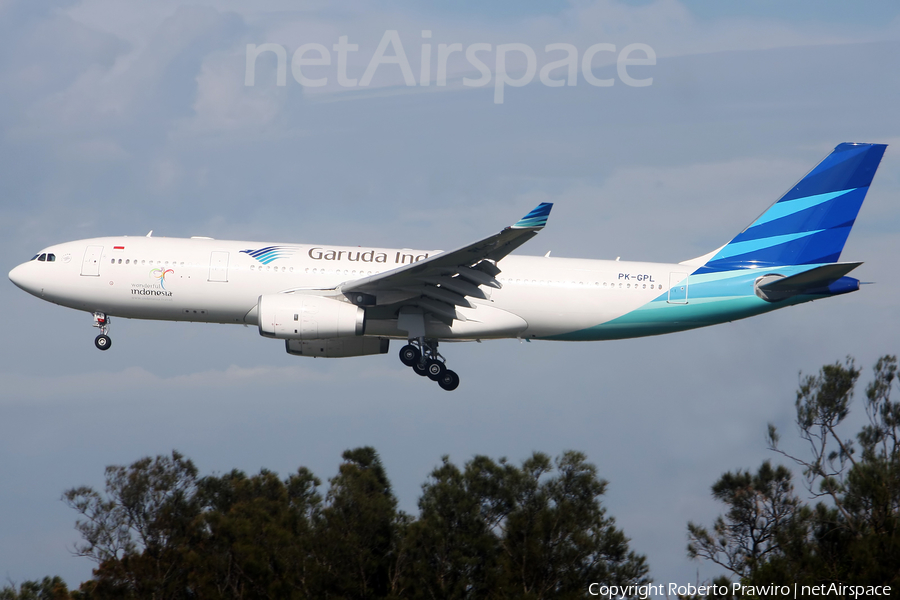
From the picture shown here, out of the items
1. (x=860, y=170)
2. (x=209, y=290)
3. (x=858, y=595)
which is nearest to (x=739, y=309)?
(x=860, y=170)

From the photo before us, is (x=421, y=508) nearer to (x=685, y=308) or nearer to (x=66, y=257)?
(x=685, y=308)

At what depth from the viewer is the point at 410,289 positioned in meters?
31.0

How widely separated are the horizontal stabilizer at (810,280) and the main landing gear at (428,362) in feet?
32.7

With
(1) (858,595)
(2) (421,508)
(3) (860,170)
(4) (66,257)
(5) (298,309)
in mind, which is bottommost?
(1) (858,595)

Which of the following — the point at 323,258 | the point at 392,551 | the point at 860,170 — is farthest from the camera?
the point at 392,551

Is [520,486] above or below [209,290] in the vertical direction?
below

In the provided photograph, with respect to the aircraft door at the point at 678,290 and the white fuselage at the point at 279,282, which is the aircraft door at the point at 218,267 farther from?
the aircraft door at the point at 678,290

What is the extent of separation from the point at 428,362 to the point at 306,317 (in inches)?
179

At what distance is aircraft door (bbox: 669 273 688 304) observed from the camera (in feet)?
105

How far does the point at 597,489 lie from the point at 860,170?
566 inches

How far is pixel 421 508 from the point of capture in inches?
1491

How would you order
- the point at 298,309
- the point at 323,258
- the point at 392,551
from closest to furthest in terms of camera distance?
1. the point at 298,309
2. the point at 323,258
3. the point at 392,551

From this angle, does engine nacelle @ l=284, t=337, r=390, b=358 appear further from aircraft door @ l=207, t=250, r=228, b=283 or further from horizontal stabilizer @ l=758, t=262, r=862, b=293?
horizontal stabilizer @ l=758, t=262, r=862, b=293

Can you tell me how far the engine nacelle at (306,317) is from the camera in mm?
29812
